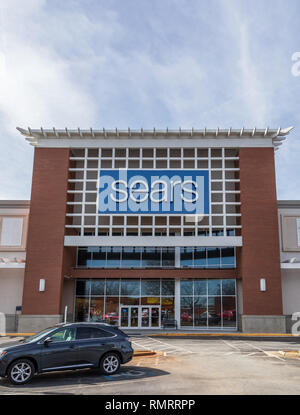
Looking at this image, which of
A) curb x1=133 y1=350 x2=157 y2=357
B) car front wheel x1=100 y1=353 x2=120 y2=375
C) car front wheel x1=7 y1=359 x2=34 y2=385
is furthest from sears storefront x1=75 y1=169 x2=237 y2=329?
car front wheel x1=7 y1=359 x2=34 y2=385

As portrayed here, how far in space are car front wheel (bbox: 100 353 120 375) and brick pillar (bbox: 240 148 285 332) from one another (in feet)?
58.3

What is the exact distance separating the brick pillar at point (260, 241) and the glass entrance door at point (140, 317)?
700 cm

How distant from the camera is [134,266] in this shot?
3198cm

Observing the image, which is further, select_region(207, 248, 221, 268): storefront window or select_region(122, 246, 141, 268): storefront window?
select_region(122, 246, 141, 268): storefront window

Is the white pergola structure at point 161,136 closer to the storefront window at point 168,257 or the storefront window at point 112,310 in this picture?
the storefront window at point 168,257

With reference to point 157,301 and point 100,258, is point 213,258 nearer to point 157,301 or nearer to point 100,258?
point 157,301

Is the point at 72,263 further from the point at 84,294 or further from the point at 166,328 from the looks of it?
the point at 166,328

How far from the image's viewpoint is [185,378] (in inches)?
442

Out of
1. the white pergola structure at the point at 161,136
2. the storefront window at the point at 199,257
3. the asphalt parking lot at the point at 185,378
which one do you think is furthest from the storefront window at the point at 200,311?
the asphalt parking lot at the point at 185,378

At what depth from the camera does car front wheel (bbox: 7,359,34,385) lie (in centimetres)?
1039

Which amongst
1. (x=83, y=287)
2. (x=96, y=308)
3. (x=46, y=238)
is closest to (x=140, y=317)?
(x=96, y=308)

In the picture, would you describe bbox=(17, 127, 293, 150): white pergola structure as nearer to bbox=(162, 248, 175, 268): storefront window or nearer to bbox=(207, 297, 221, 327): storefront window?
bbox=(162, 248, 175, 268): storefront window
